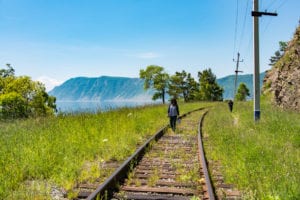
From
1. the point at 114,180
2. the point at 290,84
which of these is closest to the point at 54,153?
the point at 114,180

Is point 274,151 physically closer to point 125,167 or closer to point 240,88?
point 125,167

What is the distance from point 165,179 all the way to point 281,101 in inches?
775

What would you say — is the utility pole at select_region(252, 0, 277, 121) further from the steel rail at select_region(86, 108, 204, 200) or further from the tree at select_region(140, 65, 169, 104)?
the tree at select_region(140, 65, 169, 104)

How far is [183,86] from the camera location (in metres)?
104

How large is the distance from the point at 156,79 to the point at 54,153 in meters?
92.0

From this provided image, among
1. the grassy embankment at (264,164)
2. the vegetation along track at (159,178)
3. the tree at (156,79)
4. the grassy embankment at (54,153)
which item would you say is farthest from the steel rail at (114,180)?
the tree at (156,79)

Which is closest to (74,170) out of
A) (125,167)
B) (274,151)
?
(125,167)

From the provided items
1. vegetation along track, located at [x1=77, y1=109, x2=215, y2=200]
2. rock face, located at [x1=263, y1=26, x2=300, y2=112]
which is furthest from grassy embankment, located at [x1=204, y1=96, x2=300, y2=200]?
rock face, located at [x1=263, y1=26, x2=300, y2=112]

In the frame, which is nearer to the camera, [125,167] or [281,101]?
[125,167]

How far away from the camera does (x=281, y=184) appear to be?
4.91 metres

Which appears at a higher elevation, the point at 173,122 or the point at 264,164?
the point at 173,122

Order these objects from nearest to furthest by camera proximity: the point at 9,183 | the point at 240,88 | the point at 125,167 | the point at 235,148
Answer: the point at 9,183 < the point at 125,167 < the point at 235,148 < the point at 240,88

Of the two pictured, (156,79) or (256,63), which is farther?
(156,79)

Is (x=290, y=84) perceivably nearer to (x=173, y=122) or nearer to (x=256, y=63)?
(x=256, y=63)
